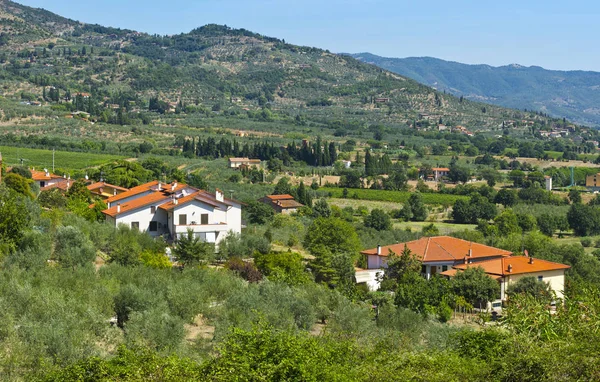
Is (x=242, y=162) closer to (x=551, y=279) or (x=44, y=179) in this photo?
(x=44, y=179)

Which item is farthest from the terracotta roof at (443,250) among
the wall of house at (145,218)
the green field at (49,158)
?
the green field at (49,158)

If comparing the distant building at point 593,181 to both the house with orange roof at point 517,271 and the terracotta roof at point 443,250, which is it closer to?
the terracotta roof at point 443,250

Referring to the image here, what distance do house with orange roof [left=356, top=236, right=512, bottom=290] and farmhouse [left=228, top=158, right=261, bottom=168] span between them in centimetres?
4520

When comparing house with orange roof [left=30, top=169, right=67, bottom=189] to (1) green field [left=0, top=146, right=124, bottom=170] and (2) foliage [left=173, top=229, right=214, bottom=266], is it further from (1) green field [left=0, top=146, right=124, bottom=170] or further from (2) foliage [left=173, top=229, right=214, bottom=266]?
(2) foliage [left=173, top=229, right=214, bottom=266]

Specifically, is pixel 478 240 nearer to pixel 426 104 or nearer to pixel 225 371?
pixel 225 371

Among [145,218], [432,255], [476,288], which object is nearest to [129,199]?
[145,218]

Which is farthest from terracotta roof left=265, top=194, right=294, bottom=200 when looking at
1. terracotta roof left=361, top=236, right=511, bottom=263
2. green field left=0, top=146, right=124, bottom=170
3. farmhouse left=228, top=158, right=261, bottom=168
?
terracotta roof left=361, top=236, right=511, bottom=263

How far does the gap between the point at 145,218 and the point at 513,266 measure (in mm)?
16993

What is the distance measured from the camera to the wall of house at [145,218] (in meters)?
38.8

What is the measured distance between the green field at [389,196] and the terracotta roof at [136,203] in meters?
36.0

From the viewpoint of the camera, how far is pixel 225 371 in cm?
1527

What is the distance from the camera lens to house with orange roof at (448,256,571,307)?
35.4 metres

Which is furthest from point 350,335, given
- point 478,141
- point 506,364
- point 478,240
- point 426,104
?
point 426,104

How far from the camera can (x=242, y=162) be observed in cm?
8656
